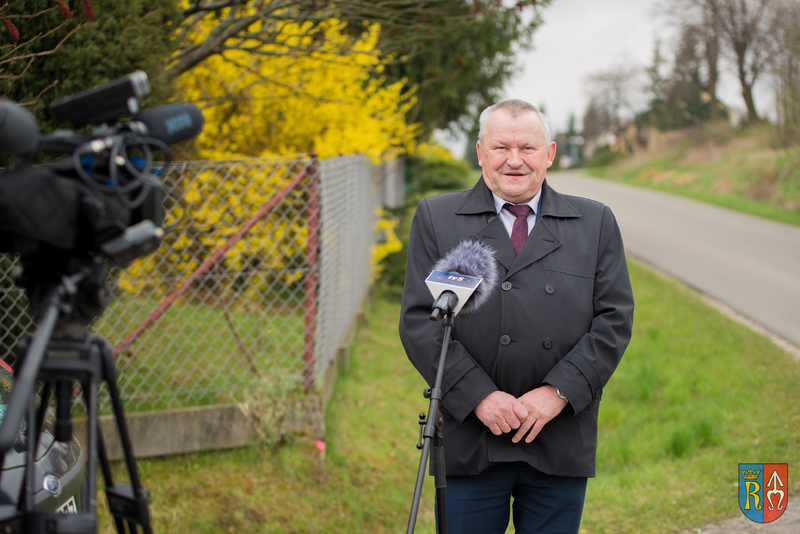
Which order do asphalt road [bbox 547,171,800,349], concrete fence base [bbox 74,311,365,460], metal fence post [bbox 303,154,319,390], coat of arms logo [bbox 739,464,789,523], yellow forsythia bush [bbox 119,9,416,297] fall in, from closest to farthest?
coat of arms logo [bbox 739,464,789,523], concrete fence base [bbox 74,311,365,460], metal fence post [bbox 303,154,319,390], yellow forsythia bush [bbox 119,9,416,297], asphalt road [bbox 547,171,800,349]

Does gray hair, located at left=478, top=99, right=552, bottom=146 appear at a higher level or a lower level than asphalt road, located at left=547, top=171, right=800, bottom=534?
higher

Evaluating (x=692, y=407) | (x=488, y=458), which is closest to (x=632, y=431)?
(x=692, y=407)

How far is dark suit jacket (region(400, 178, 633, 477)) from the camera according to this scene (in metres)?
2.17

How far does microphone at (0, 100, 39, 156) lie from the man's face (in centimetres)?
148

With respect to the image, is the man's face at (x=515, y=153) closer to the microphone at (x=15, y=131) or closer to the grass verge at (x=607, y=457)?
the microphone at (x=15, y=131)

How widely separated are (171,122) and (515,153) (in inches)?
48.2

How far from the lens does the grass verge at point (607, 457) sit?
3.50m

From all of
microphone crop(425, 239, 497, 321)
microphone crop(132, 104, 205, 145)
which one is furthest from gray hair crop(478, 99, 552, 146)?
microphone crop(132, 104, 205, 145)

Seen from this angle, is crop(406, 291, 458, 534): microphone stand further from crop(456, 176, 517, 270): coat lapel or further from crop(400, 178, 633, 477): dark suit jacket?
crop(456, 176, 517, 270): coat lapel

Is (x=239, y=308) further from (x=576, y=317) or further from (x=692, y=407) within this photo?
(x=692, y=407)

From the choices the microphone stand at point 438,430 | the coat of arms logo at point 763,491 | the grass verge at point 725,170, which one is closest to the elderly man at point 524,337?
the microphone stand at point 438,430

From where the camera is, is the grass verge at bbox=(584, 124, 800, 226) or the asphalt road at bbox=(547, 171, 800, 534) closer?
the asphalt road at bbox=(547, 171, 800, 534)

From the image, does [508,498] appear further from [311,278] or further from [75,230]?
[311,278]

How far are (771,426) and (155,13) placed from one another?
473 cm
